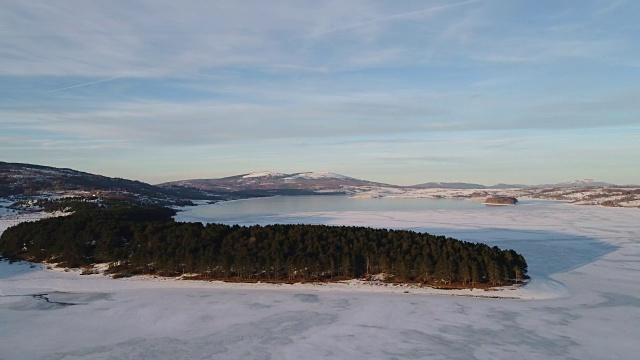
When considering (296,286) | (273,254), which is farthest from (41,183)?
(296,286)

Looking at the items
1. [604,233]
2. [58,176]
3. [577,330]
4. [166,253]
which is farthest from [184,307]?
[58,176]

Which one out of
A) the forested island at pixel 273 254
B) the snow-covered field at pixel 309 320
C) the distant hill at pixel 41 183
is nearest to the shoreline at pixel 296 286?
the snow-covered field at pixel 309 320

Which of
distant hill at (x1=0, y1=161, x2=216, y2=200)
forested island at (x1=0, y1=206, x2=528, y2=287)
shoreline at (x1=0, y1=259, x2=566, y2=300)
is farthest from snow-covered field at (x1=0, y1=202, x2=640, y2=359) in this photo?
distant hill at (x1=0, y1=161, x2=216, y2=200)

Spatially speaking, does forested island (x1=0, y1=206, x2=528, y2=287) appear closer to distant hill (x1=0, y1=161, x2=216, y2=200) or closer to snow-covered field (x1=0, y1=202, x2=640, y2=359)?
snow-covered field (x1=0, y1=202, x2=640, y2=359)

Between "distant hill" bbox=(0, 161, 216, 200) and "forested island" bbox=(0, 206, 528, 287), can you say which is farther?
"distant hill" bbox=(0, 161, 216, 200)

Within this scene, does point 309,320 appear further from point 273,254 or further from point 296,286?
point 273,254

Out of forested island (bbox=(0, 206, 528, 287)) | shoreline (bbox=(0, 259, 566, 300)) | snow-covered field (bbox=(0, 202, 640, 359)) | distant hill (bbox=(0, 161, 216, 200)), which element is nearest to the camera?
snow-covered field (bbox=(0, 202, 640, 359))
